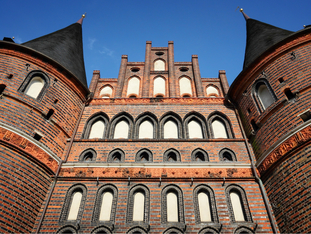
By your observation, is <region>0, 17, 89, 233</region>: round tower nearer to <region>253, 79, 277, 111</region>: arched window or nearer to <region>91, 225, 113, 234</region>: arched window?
<region>91, 225, 113, 234</region>: arched window

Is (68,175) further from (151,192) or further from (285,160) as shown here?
(285,160)

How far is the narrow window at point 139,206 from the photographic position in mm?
6785

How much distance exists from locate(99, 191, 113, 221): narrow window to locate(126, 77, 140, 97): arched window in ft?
16.4

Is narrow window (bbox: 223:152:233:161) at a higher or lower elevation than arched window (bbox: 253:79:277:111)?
lower

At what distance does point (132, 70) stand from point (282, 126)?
750 centimetres

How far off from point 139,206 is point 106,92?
5950 mm

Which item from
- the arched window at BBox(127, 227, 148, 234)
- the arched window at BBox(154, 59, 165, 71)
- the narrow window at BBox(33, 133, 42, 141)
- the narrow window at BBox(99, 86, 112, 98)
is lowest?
the arched window at BBox(127, 227, 148, 234)

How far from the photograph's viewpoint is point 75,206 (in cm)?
701

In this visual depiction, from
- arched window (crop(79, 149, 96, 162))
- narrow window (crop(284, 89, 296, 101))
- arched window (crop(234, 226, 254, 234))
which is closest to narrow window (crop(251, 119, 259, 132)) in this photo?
narrow window (crop(284, 89, 296, 101))

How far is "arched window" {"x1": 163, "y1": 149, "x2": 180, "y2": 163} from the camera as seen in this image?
8.27 metres

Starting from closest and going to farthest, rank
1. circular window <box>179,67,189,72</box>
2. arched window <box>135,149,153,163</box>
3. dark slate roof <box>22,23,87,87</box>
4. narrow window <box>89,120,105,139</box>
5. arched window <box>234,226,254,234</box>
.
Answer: arched window <box>234,226,254,234</box>, arched window <box>135,149,153,163</box>, narrow window <box>89,120,105,139</box>, dark slate roof <box>22,23,87,87</box>, circular window <box>179,67,189,72</box>

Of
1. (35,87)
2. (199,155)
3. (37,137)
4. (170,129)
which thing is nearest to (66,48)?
(35,87)

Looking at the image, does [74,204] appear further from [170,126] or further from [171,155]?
[170,126]

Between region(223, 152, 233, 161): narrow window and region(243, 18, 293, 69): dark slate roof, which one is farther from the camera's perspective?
region(243, 18, 293, 69): dark slate roof
